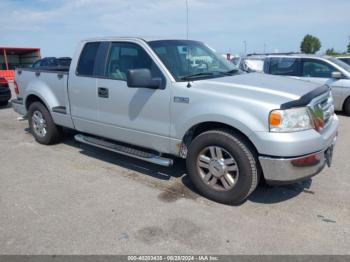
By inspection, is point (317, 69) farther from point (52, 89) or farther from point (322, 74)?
point (52, 89)

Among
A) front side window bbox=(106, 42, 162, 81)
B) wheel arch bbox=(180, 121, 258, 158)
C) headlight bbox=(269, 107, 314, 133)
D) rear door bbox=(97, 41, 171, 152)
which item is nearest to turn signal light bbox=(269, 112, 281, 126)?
headlight bbox=(269, 107, 314, 133)

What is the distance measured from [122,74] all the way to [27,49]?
34951 mm

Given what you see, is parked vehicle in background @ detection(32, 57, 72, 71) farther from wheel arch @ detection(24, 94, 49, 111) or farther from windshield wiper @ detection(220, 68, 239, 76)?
windshield wiper @ detection(220, 68, 239, 76)

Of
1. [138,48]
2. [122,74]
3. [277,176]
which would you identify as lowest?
[277,176]

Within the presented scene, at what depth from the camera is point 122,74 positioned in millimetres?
4527

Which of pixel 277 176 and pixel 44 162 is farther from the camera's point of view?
pixel 44 162

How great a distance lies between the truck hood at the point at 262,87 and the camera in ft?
11.0

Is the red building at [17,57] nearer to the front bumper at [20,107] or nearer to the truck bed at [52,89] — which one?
the front bumper at [20,107]

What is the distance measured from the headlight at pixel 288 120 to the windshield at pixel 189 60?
1.22 meters

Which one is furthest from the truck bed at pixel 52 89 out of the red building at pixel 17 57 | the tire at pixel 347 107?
the red building at pixel 17 57

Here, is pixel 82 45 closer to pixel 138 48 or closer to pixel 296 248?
pixel 138 48

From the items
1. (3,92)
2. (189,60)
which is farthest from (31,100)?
(3,92)

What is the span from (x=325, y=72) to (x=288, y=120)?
640cm

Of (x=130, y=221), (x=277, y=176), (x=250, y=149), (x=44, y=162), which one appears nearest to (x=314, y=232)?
(x=277, y=176)
